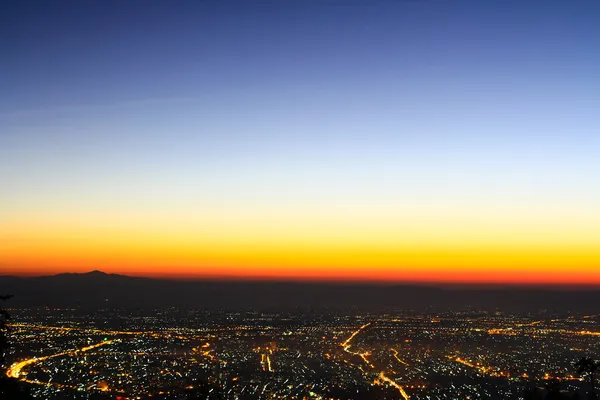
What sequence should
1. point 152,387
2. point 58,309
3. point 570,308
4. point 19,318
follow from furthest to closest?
point 570,308
point 58,309
point 19,318
point 152,387

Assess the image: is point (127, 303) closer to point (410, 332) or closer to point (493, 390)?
point (410, 332)

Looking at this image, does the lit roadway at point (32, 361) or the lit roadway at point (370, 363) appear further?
the lit roadway at point (32, 361)

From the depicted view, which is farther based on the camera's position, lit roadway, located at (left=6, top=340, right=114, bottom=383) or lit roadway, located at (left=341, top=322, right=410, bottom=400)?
lit roadway, located at (left=6, top=340, right=114, bottom=383)

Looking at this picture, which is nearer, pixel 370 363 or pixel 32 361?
pixel 32 361

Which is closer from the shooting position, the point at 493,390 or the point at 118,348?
the point at 493,390

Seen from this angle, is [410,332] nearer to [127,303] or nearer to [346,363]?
[346,363]

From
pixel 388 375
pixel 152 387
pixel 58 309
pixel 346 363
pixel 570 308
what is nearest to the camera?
pixel 152 387

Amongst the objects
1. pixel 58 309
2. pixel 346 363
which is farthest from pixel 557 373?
pixel 58 309

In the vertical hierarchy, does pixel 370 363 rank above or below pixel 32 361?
above

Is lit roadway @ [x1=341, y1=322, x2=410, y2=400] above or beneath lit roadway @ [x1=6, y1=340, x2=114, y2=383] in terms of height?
above

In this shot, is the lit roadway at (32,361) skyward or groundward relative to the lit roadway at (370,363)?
groundward
